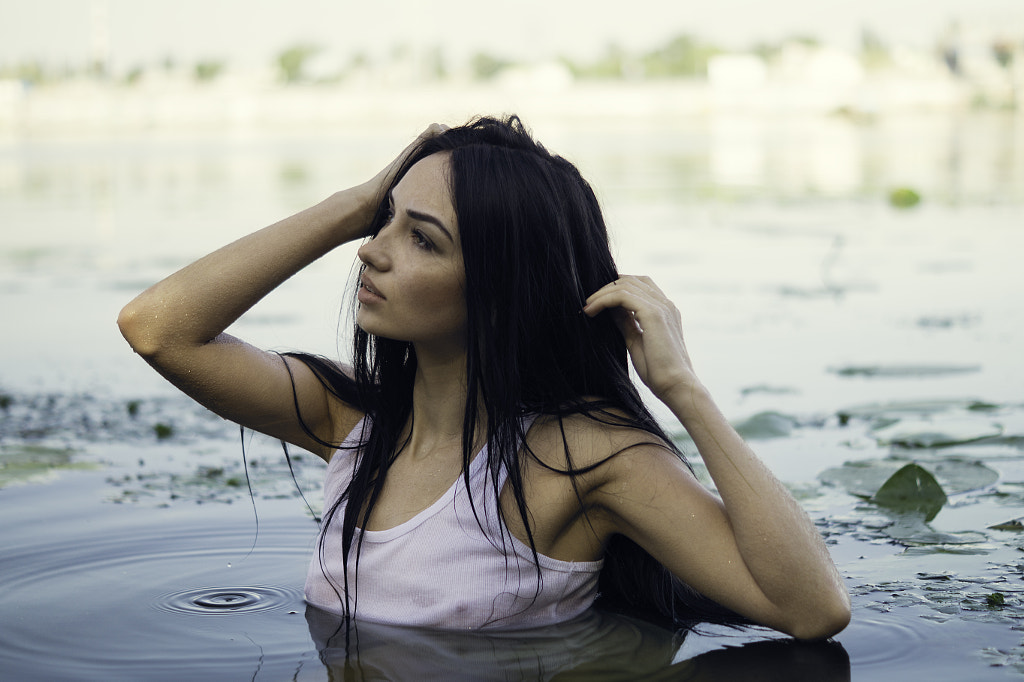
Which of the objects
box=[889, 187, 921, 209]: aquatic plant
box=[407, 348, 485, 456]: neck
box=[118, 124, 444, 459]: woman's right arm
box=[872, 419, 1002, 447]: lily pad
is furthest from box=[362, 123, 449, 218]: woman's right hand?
box=[889, 187, 921, 209]: aquatic plant

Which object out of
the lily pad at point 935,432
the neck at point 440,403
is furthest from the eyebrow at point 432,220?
the lily pad at point 935,432

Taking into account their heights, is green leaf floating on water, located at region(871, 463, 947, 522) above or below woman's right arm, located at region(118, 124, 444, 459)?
below

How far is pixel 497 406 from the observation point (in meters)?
2.30

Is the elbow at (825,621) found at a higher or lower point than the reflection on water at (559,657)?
higher

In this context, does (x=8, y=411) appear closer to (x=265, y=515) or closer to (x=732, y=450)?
(x=265, y=515)

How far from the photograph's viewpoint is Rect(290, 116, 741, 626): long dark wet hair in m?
2.22

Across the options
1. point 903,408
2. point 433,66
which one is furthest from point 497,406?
point 433,66

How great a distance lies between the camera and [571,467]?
7.27ft

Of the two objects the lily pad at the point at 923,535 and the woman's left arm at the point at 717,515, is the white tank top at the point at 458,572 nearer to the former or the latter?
the woman's left arm at the point at 717,515

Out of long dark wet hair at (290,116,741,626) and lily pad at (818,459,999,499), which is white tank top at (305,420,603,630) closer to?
long dark wet hair at (290,116,741,626)

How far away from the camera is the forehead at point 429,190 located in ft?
7.32

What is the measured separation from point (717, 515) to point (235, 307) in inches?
40.3

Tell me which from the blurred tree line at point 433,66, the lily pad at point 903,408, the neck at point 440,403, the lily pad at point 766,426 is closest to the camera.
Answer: the neck at point 440,403

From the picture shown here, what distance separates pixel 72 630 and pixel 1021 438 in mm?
3019
